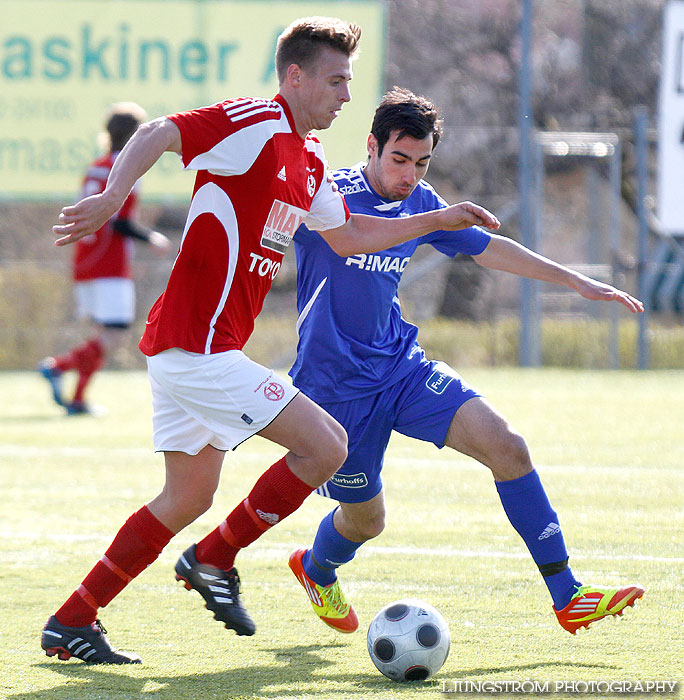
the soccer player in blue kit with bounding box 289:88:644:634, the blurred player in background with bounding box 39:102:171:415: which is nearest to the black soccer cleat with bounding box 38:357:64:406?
the blurred player in background with bounding box 39:102:171:415

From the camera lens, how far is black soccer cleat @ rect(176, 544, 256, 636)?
12.3ft

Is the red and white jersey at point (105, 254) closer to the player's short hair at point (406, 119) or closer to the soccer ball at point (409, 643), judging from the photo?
the player's short hair at point (406, 119)

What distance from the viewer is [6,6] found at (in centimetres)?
1423

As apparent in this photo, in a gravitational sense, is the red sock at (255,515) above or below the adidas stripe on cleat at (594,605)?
above

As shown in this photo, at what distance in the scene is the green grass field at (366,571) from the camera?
3.52 m

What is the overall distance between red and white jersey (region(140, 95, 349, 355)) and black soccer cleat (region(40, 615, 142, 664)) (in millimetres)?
837

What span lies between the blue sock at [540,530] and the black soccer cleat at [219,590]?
2.83 feet

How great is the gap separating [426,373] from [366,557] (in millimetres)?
1153

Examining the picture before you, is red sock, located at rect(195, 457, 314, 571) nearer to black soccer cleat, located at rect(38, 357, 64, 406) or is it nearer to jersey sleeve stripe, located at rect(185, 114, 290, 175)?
jersey sleeve stripe, located at rect(185, 114, 290, 175)

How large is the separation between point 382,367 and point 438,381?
0.21 m

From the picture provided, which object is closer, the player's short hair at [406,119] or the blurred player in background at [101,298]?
the player's short hair at [406,119]

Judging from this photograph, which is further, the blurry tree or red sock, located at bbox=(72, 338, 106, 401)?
the blurry tree

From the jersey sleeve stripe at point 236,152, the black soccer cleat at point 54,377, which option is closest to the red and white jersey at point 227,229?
the jersey sleeve stripe at point 236,152

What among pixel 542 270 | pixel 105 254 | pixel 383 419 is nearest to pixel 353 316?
pixel 383 419
